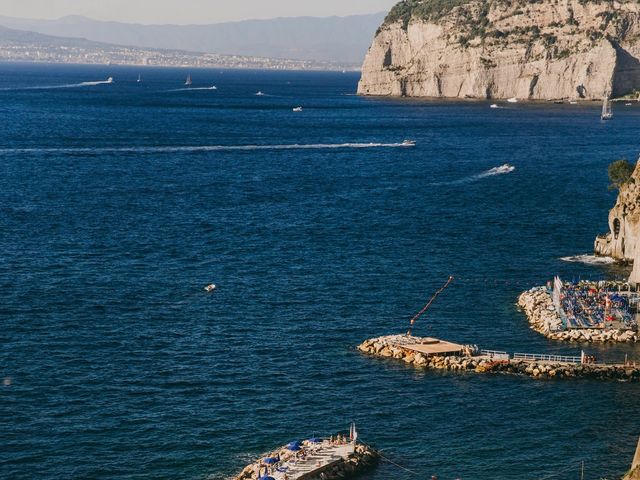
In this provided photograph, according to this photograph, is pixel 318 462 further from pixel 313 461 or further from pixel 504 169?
pixel 504 169

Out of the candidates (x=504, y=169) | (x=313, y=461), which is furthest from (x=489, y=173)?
(x=313, y=461)

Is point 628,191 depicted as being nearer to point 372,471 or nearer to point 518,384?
point 518,384

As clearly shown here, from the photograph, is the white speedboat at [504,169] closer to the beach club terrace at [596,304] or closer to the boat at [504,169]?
the boat at [504,169]

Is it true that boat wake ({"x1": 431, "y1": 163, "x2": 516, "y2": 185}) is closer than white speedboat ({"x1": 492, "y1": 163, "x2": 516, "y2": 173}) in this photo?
Yes

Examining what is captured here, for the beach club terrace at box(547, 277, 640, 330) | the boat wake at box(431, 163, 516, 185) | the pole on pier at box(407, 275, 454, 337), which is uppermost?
the boat wake at box(431, 163, 516, 185)

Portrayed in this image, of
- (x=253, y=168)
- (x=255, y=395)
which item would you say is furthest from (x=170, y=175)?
(x=255, y=395)

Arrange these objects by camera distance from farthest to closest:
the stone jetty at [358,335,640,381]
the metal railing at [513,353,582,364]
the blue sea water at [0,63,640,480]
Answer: the metal railing at [513,353,582,364] → the stone jetty at [358,335,640,381] → the blue sea water at [0,63,640,480]

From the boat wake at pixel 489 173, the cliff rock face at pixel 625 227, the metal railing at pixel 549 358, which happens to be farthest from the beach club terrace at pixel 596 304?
the boat wake at pixel 489 173

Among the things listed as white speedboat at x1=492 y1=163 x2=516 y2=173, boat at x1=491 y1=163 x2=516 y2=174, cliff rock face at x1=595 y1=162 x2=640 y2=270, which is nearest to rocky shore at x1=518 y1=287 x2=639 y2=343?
cliff rock face at x1=595 y1=162 x2=640 y2=270

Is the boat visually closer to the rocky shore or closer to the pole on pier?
the pole on pier
